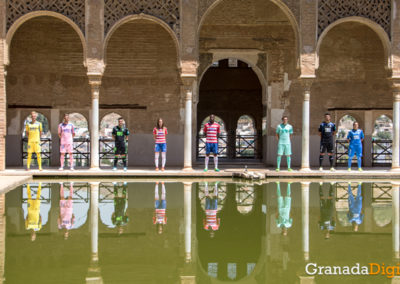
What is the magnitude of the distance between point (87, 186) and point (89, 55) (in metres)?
3.26

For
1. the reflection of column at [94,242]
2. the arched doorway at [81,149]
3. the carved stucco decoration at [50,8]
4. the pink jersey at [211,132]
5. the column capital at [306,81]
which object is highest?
the carved stucco decoration at [50,8]

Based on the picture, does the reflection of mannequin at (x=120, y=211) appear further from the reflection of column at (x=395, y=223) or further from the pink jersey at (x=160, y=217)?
the reflection of column at (x=395, y=223)

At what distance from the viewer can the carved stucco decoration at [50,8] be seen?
34.8ft

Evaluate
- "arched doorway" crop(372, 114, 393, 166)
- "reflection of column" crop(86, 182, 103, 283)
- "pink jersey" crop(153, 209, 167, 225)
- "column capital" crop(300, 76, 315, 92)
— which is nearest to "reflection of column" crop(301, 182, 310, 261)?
"pink jersey" crop(153, 209, 167, 225)

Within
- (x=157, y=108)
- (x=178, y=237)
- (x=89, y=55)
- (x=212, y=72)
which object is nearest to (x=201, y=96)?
(x=212, y=72)

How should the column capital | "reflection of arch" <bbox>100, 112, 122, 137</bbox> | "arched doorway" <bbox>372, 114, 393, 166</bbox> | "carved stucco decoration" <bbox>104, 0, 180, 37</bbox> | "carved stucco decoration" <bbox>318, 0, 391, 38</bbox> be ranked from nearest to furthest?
"carved stucco decoration" <bbox>104, 0, 180, 37</bbox> → "carved stucco decoration" <bbox>318, 0, 391, 38</bbox> → the column capital → "arched doorway" <bbox>372, 114, 393, 166</bbox> → "reflection of arch" <bbox>100, 112, 122, 137</bbox>

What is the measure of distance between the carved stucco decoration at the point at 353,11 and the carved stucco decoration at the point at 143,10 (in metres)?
3.23

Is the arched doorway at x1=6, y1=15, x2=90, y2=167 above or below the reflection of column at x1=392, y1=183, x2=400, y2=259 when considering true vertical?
above

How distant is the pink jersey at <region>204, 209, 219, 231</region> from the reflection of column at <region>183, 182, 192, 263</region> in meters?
0.18

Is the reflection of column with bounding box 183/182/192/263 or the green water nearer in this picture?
the green water

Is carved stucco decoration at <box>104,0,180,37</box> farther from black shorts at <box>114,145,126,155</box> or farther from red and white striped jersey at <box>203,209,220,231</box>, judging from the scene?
red and white striped jersey at <box>203,209,220,231</box>

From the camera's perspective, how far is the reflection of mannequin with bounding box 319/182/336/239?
516 cm

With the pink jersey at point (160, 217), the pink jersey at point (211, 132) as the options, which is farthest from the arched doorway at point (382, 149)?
the pink jersey at point (160, 217)

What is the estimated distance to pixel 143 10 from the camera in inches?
427
